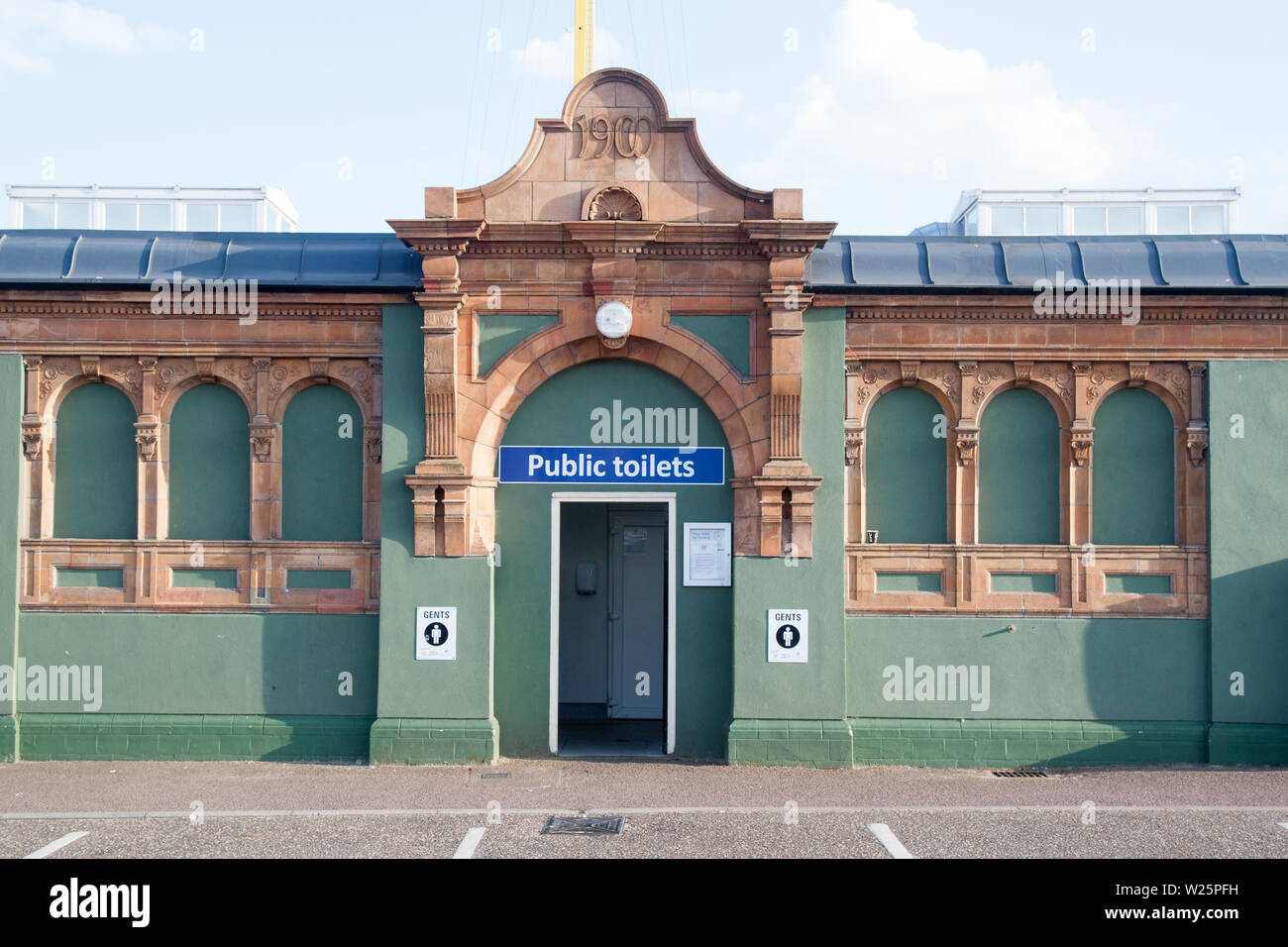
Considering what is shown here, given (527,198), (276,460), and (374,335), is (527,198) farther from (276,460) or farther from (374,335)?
(276,460)

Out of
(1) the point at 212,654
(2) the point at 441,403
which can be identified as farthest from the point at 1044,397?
(1) the point at 212,654

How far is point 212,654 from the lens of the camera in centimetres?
1177

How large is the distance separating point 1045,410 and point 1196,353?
5.09 feet

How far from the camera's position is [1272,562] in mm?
11609

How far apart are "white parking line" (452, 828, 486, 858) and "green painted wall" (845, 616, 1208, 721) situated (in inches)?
176

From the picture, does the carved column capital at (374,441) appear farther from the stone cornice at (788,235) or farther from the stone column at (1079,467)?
the stone column at (1079,467)

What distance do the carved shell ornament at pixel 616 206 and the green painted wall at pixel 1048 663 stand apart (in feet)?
15.0

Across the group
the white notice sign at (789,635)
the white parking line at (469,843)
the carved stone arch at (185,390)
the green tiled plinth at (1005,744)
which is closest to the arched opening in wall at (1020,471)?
the green tiled plinth at (1005,744)

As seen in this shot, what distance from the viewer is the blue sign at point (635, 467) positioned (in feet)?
38.5

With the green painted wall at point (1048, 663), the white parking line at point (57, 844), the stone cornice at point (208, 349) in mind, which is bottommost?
the white parking line at point (57, 844)

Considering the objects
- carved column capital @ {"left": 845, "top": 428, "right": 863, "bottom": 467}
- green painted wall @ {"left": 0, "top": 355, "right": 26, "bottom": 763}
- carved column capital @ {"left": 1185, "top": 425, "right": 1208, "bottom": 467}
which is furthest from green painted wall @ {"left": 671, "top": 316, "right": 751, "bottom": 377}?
green painted wall @ {"left": 0, "top": 355, "right": 26, "bottom": 763}

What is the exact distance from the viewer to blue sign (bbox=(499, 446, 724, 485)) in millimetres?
11734

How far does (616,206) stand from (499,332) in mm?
1698

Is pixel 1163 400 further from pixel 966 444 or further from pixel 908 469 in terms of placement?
pixel 908 469
